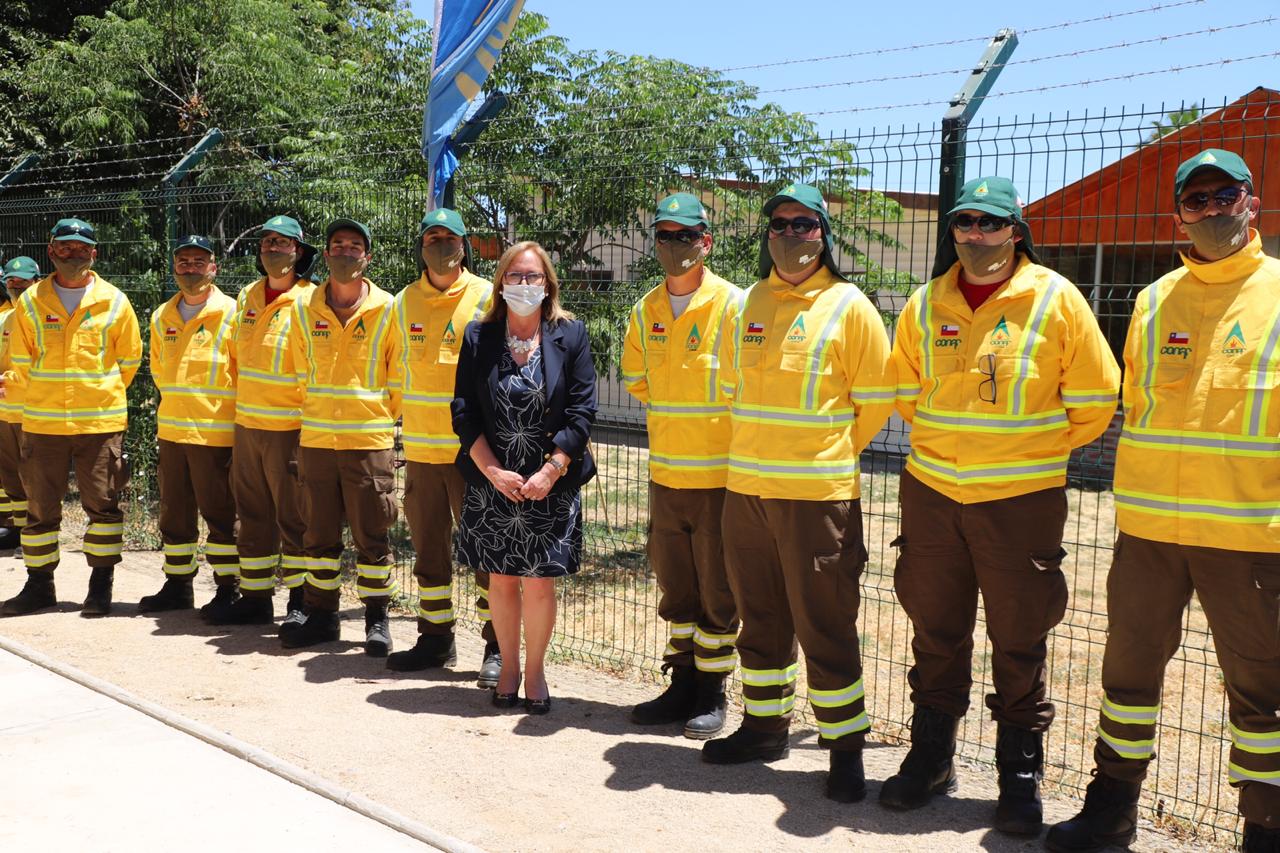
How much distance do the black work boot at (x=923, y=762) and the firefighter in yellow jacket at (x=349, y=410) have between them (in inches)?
128

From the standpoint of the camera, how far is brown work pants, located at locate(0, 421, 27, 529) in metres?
9.01

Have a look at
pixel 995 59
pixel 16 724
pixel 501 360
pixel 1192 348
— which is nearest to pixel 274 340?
pixel 501 360

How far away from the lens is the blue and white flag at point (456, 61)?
6.91 metres

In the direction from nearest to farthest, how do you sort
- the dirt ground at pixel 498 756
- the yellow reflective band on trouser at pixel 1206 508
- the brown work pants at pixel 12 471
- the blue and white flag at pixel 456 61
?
the yellow reflective band on trouser at pixel 1206 508 → the dirt ground at pixel 498 756 → the blue and white flag at pixel 456 61 → the brown work pants at pixel 12 471

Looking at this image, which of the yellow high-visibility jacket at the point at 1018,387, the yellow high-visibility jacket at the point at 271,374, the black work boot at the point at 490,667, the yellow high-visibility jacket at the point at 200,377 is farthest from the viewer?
the yellow high-visibility jacket at the point at 200,377

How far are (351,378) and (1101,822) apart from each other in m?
4.30

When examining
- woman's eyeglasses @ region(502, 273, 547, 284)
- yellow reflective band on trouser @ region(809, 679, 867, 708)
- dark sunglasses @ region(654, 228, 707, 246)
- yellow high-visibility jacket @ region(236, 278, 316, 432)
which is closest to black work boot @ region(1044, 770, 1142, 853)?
yellow reflective band on trouser @ region(809, 679, 867, 708)

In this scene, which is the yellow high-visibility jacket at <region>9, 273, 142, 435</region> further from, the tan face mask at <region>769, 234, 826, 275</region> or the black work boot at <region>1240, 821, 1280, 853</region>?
the black work boot at <region>1240, 821, 1280, 853</region>

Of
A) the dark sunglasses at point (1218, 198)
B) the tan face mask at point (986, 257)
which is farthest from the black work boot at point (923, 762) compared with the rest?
the dark sunglasses at point (1218, 198)

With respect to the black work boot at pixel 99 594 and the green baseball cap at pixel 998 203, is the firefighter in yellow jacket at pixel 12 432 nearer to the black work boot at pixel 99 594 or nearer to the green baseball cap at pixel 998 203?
the black work boot at pixel 99 594

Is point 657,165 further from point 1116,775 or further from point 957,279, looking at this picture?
point 1116,775

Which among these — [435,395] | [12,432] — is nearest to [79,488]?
[12,432]

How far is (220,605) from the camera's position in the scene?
723cm

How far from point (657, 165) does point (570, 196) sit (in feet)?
1.95
